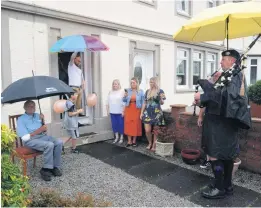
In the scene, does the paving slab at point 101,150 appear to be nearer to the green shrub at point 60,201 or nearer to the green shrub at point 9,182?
the green shrub at point 60,201

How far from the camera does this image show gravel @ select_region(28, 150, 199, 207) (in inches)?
139

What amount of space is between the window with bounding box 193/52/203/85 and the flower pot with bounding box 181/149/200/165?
264 inches

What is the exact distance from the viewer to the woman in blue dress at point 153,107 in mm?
5691

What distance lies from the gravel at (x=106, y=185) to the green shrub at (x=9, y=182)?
4.81ft

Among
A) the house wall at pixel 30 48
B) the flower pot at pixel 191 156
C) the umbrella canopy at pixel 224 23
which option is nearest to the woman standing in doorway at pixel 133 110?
the flower pot at pixel 191 156

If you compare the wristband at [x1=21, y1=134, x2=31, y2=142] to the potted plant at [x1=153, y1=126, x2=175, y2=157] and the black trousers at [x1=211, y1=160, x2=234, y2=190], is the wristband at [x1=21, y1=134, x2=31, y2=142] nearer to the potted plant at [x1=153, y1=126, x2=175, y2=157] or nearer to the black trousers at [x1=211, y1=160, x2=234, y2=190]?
the potted plant at [x1=153, y1=126, x2=175, y2=157]

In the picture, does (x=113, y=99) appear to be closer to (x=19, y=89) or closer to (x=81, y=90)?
(x=81, y=90)

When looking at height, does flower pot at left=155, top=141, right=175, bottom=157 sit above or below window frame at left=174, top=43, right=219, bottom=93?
below

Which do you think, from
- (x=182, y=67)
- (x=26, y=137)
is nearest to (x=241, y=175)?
(x=26, y=137)

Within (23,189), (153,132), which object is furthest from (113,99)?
(23,189)

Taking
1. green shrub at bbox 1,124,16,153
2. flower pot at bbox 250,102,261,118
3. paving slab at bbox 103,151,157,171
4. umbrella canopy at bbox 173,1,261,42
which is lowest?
paving slab at bbox 103,151,157,171

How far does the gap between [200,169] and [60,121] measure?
355 cm

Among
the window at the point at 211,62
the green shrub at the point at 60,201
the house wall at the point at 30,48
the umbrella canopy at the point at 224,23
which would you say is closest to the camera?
the green shrub at the point at 60,201

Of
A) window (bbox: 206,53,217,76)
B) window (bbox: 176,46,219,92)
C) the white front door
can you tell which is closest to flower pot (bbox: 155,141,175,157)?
the white front door
